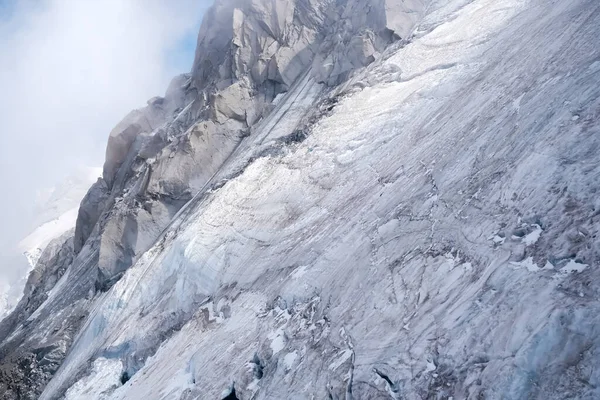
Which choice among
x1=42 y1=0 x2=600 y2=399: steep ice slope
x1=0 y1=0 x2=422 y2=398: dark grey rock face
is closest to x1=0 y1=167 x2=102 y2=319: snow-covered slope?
x1=0 y1=0 x2=422 y2=398: dark grey rock face

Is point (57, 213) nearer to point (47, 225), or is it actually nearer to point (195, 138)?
point (47, 225)

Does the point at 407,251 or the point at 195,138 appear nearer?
the point at 407,251

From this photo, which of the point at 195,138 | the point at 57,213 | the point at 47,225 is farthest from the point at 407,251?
the point at 57,213

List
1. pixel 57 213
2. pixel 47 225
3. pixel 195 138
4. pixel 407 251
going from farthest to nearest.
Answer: pixel 57 213
pixel 47 225
pixel 195 138
pixel 407 251

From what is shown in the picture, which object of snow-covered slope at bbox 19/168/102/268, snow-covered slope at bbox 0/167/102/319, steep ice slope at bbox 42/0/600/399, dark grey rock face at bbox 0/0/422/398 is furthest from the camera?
snow-covered slope at bbox 19/168/102/268

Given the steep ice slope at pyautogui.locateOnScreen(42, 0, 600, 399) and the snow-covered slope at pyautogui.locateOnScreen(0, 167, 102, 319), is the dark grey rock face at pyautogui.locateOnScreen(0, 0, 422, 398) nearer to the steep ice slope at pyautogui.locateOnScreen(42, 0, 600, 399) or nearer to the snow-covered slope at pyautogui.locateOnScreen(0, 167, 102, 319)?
the steep ice slope at pyautogui.locateOnScreen(42, 0, 600, 399)

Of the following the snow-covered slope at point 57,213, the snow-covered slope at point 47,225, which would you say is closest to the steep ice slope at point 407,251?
the snow-covered slope at point 47,225

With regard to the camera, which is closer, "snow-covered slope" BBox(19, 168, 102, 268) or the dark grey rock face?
the dark grey rock face

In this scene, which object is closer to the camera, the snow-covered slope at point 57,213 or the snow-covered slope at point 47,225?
the snow-covered slope at point 47,225

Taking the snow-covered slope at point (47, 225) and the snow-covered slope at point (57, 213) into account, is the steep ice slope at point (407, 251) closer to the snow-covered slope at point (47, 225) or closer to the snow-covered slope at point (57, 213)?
the snow-covered slope at point (47, 225)
